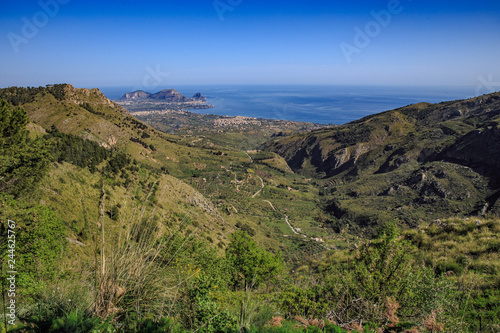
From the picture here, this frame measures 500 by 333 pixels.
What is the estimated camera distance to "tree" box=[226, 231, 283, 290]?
19.5m

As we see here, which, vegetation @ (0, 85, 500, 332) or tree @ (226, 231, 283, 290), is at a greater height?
vegetation @ (0, 85, 500, 332)

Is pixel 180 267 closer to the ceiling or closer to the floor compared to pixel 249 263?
closer to the ceiling

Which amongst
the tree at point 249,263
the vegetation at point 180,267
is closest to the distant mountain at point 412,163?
the vegetation at point 180,267

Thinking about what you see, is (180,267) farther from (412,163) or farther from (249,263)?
(412,163)

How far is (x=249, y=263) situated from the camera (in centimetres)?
1984

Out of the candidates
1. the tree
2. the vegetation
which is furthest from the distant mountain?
the tree

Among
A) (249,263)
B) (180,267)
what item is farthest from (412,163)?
(180,267)

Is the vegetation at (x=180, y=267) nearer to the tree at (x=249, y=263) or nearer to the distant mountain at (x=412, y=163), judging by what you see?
the tree at (x=249, y=263)

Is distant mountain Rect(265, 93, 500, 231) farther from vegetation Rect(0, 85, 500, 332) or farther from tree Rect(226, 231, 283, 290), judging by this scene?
tree Rect(226, 231, 283, 290)

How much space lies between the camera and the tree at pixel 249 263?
1953 cm

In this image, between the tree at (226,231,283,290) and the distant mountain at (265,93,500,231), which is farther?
the distant mountain at (265,93,500,231)

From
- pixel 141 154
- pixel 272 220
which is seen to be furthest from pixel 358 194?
pixel 141 154

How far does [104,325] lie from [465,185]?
371 ft

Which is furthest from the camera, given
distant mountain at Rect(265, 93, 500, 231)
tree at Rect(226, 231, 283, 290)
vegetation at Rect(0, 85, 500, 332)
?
distant mountain at Rect(265, 93, 500, 231)
